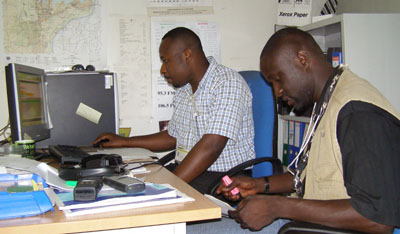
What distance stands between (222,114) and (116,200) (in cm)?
101

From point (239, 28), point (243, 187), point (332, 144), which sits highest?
point (239, 28)

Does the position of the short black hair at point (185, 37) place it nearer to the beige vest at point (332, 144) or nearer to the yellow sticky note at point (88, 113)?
the yellow sticky note at point (88, 113)

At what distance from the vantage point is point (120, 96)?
280cm

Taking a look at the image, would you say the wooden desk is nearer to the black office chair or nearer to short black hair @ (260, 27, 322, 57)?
the black office chair

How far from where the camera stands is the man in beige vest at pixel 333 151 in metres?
0.99

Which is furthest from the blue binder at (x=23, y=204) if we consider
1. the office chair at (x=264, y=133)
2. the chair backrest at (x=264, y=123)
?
the chair backrest at (x=264, y=123)

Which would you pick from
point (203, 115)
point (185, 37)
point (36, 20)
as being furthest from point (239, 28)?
point (36, 20)

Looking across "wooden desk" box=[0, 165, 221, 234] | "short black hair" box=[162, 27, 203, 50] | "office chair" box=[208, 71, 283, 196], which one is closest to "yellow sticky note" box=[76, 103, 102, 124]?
"short black hair" box=[162, 27, 203, 50]

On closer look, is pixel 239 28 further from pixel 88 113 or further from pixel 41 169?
pixel 41 169

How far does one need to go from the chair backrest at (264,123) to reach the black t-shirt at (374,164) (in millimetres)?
853

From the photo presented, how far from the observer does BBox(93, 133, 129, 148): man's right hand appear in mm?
2191

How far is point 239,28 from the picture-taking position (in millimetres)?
2951

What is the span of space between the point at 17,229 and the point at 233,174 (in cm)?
118

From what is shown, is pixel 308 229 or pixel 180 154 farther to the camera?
pixel 180 154
